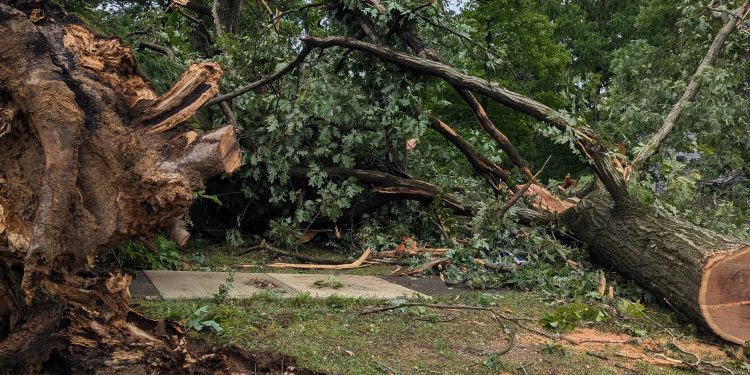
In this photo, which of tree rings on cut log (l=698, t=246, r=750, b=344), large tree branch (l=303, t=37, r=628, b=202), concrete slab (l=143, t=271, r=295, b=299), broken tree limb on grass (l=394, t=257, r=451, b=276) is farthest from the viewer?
broken tree limb on grass (l=394, t=257, r=451, b=276)

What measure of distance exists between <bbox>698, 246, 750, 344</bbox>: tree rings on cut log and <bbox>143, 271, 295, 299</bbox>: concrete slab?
318cm

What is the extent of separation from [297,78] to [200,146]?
188 inches

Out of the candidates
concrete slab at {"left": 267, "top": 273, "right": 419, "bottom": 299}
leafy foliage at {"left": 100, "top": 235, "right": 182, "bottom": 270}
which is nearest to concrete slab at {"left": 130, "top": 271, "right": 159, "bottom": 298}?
leafy foliage at {"left": 100, "top": 235, "right": 182, "bottom": 270}

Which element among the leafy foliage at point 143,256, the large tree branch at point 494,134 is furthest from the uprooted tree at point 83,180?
the large tree branch at point 494,134

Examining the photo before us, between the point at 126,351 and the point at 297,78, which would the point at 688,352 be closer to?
the point at 126,351

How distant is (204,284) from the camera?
5.34m

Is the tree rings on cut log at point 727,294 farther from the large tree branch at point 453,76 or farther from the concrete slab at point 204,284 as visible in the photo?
the concrete slab at point 204,284

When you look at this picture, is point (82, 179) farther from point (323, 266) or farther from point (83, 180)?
point (323, 266)

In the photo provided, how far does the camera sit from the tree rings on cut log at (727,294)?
5188mm

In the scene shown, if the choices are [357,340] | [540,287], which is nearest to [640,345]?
[540,287]

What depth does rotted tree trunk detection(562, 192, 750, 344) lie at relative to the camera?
524 cm

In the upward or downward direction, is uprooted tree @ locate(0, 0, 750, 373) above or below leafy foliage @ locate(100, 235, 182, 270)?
above

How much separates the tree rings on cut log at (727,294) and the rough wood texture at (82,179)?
12.4 feet

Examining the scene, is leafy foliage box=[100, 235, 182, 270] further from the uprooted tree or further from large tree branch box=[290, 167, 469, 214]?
large tree branch box=[290, 167, 469, 214]
